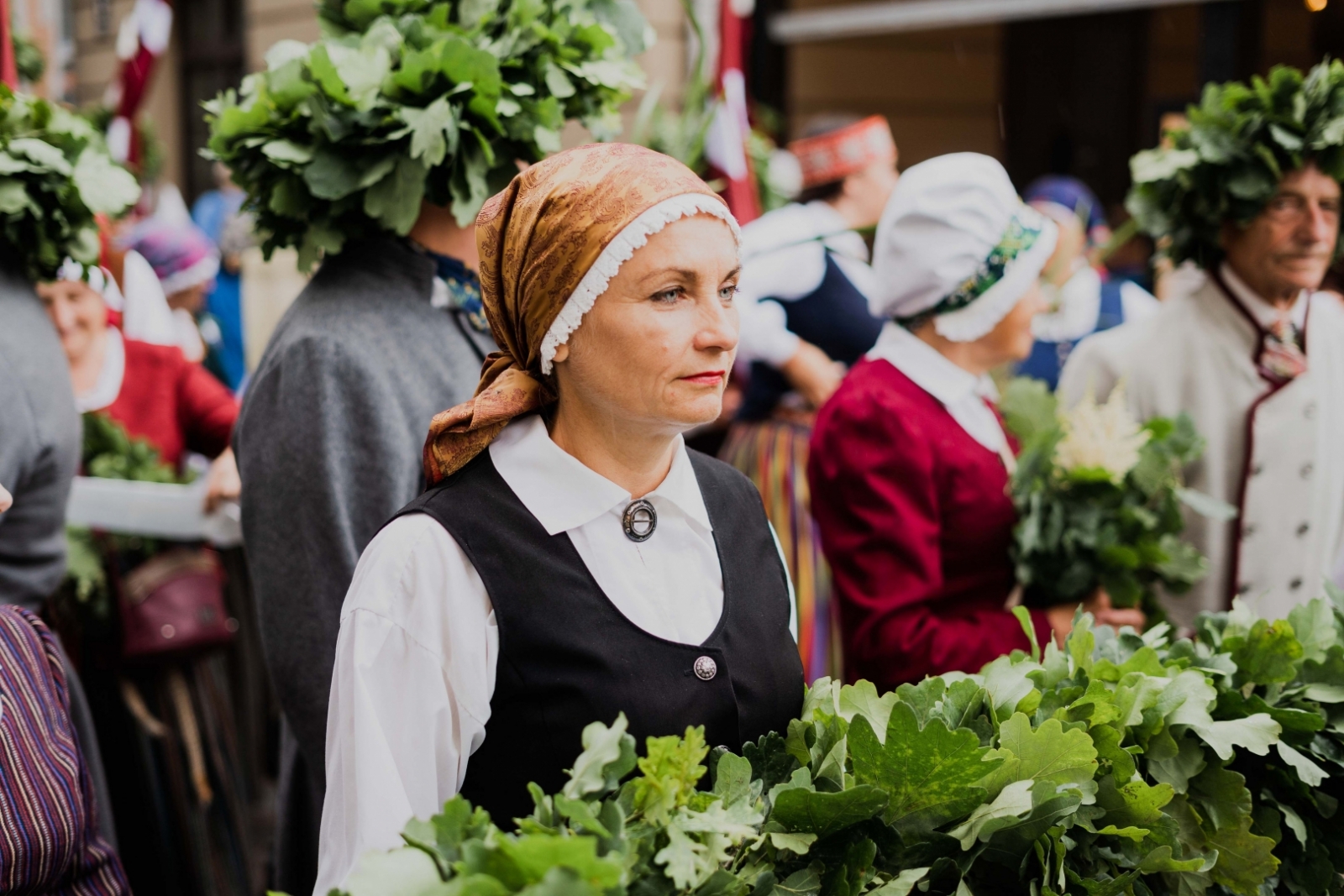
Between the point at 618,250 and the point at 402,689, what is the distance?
2.05 feet

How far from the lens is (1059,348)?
5.80 m

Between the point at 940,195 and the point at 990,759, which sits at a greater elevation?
the point at 940,195

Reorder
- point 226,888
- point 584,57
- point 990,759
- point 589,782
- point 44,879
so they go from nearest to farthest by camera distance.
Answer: point 589,782 → point 990,759 → point 44,879 → point 584,57 → point 226,888

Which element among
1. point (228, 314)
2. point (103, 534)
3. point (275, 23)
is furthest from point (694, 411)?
point (275, 23)

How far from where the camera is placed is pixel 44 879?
1979mm

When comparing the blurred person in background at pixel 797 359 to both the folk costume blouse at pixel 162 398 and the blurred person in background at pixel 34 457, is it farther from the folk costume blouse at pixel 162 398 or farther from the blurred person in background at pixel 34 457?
the blurred person in background at pixel 34 457

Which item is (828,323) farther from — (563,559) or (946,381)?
(563,559)

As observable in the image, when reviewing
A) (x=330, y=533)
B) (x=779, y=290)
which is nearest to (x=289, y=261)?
(x=779, y=290)

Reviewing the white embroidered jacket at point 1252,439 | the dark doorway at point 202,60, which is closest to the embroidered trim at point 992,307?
the white embroidered jacket at point 1252,439

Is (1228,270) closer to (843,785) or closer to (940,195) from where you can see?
(940,195)

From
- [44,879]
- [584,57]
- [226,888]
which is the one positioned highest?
[584,57]

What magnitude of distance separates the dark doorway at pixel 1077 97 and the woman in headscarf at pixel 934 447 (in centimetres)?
684

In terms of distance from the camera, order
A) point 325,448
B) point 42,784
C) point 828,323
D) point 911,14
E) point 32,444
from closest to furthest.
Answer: point 42,784 < point 325,448 < point 32,444 < point 828,323 < point 911,14

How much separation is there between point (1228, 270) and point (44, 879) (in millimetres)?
3061
